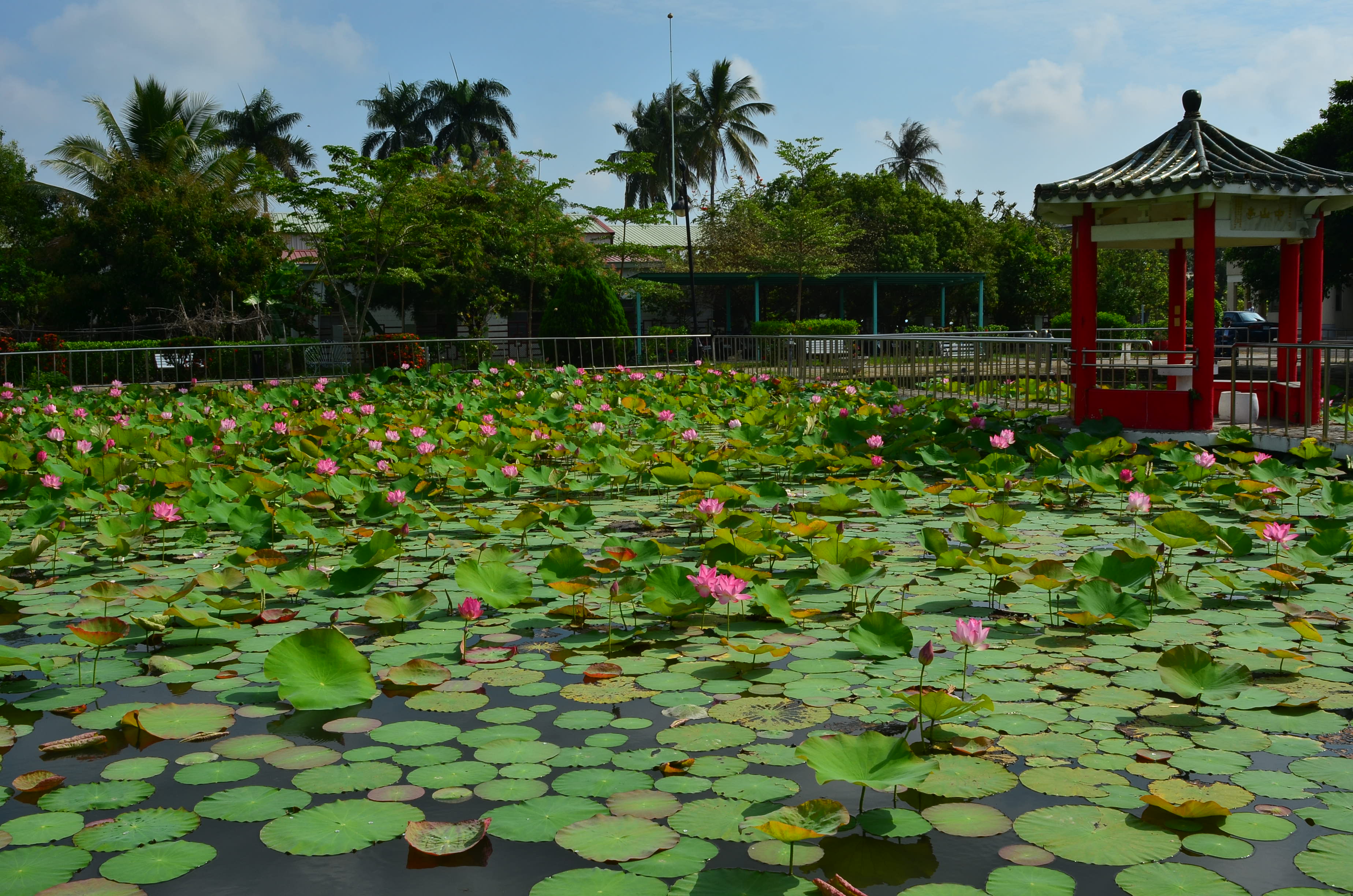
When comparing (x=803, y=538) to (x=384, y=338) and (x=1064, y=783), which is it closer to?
(x=1064, y=783)

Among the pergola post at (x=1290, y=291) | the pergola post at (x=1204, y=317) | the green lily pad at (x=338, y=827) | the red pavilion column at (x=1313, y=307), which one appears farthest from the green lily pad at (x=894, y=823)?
the pergola post at (x=1290, y=291)

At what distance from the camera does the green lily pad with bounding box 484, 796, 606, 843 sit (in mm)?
2104

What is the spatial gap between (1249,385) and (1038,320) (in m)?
29.9

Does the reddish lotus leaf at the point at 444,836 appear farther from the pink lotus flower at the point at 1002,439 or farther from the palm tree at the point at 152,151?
the palm tree at the point at 152,151

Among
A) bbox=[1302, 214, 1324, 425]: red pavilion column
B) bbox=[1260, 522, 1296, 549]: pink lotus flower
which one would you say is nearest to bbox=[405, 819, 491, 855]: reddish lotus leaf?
bbox=[1260, 522, 1296, 549]: pink lotus flower

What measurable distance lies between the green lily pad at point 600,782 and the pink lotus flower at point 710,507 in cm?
186

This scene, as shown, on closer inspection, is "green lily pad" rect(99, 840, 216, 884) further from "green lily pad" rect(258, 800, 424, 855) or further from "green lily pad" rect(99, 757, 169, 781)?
"green lily pad" rect(99, 757, 169, 781)

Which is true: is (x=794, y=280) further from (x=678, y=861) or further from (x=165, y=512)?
(x=678, y=861)

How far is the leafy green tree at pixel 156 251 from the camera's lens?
24.5 metres

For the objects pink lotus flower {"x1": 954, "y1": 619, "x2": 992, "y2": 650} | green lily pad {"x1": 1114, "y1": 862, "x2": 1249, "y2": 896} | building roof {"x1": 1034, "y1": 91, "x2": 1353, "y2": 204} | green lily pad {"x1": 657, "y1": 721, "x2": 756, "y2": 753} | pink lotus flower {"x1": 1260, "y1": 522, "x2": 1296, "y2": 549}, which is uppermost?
building roof {"x1": 1034, "y1": 91, "x2": 1353, "y2": 204}

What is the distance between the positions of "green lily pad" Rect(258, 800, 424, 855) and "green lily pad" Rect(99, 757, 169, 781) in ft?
1.49

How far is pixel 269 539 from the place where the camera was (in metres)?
4.33

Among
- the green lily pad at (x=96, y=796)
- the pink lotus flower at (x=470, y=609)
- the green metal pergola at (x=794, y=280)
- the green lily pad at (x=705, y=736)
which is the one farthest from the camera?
the green metal pergola at (x=794, y=280)

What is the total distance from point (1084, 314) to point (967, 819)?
7.74 metres
